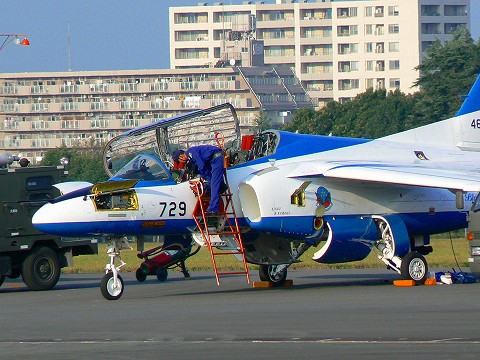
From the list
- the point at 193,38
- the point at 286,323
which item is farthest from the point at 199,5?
the point at 286,323

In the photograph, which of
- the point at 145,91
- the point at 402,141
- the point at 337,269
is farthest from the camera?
the point at 145,91

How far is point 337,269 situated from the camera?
31438mm

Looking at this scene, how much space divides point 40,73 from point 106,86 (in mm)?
8475

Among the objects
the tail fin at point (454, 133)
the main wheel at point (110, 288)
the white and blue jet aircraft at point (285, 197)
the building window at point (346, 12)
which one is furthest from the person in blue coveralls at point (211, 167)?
the building window at point (346, 12)

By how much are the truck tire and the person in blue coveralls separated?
487 centimetres

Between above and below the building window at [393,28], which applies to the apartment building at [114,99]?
below

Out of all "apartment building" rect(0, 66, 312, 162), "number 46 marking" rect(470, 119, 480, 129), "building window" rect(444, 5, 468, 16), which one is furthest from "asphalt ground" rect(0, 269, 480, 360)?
"building window" rect(444, 5, 468, 16)

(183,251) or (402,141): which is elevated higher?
(402,141)

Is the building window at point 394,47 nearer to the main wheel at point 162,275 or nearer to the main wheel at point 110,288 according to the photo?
the main wheel at point 162,275

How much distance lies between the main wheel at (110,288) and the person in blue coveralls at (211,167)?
2.17m

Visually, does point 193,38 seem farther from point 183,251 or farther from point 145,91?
point 183,251

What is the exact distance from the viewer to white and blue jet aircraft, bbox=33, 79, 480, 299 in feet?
71.7

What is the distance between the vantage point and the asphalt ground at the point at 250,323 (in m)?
14.3

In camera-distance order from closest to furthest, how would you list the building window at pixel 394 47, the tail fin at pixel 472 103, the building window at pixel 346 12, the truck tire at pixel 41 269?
1. the truck tire at pixel 41 269
2. the tail fin at pixel 472 103
3. the building window at pixel 394 47
4. the building window at pixel 346 12
